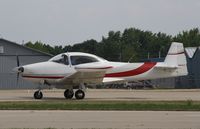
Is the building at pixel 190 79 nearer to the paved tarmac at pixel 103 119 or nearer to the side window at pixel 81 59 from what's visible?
the side window at pixel 81 59

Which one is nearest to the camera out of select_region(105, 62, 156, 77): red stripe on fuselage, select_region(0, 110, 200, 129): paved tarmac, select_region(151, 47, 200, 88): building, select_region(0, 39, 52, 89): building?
select_region(0, 110, 200, 129): paved tarmac

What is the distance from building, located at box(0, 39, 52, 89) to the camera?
2492 inches

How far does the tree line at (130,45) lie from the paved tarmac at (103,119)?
4410 inches

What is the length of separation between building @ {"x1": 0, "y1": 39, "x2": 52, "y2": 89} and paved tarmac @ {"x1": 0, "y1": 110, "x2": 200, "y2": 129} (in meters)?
43.5

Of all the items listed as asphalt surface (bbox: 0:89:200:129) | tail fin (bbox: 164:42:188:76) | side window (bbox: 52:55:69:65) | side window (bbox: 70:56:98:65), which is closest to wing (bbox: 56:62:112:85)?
side window (bbox: 70:56:98:65)

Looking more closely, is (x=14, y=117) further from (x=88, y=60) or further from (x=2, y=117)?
(x=88, y=60)

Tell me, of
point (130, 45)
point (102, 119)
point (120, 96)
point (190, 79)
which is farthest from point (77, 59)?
point (130, 45)

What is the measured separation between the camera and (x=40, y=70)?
101ft

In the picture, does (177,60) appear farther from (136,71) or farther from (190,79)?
(190,79)

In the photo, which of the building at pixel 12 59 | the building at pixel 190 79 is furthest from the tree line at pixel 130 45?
the building at pixel 12 59

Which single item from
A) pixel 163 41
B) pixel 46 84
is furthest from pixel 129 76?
pixel 163 41

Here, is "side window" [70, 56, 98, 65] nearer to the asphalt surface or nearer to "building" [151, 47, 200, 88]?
the asphalt surface

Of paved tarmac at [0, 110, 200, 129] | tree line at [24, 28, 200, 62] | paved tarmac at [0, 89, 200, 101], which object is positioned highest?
tree line at [24, 28, 200, 62]

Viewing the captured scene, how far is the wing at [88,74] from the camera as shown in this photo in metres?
30.0
